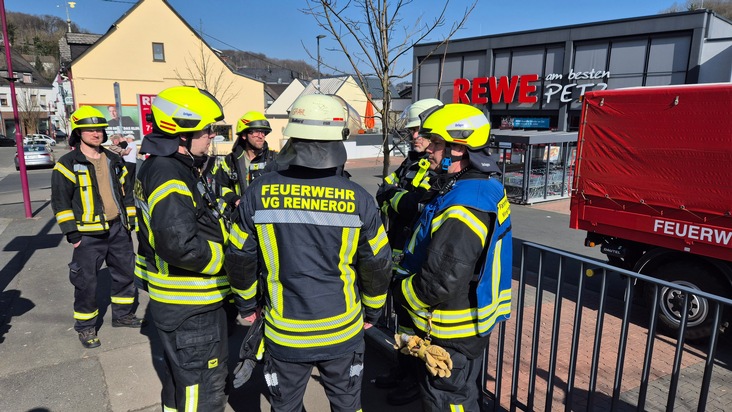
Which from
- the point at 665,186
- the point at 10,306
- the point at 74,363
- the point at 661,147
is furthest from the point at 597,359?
the point at 10,306

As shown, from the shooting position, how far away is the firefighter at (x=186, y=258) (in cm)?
251

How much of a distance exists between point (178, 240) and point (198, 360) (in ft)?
2.37

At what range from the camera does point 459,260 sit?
86.7 inches

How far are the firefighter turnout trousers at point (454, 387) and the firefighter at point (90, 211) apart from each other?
3391 millimetres

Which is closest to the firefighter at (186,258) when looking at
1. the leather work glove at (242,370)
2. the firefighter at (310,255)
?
the leather work glove at (242,370)

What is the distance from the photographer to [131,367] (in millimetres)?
3967

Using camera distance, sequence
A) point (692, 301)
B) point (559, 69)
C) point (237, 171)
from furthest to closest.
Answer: point (559, 69) → point (237, 171) → point (692, 301)

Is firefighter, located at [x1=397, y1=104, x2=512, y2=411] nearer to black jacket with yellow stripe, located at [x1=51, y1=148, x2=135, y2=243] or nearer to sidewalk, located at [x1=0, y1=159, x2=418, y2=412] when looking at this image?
sidewalk, located at [x1=0, y1=159, x2=418, y2=412]

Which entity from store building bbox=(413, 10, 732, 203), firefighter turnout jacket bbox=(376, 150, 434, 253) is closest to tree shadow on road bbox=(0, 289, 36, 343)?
firefighter turnout jacket bbox=(376, 150, 434, 253)

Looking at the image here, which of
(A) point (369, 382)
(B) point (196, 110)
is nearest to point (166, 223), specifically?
(B) point (196, 110)

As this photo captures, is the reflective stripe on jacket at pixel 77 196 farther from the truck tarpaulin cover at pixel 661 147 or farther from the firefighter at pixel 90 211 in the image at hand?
the truck tarpaulin cover at pixel 661 147

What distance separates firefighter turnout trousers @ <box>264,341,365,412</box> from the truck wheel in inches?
154

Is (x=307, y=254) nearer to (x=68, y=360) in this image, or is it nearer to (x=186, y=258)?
(x=186, y=258)

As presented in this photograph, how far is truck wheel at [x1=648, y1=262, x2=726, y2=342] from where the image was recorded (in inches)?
187
